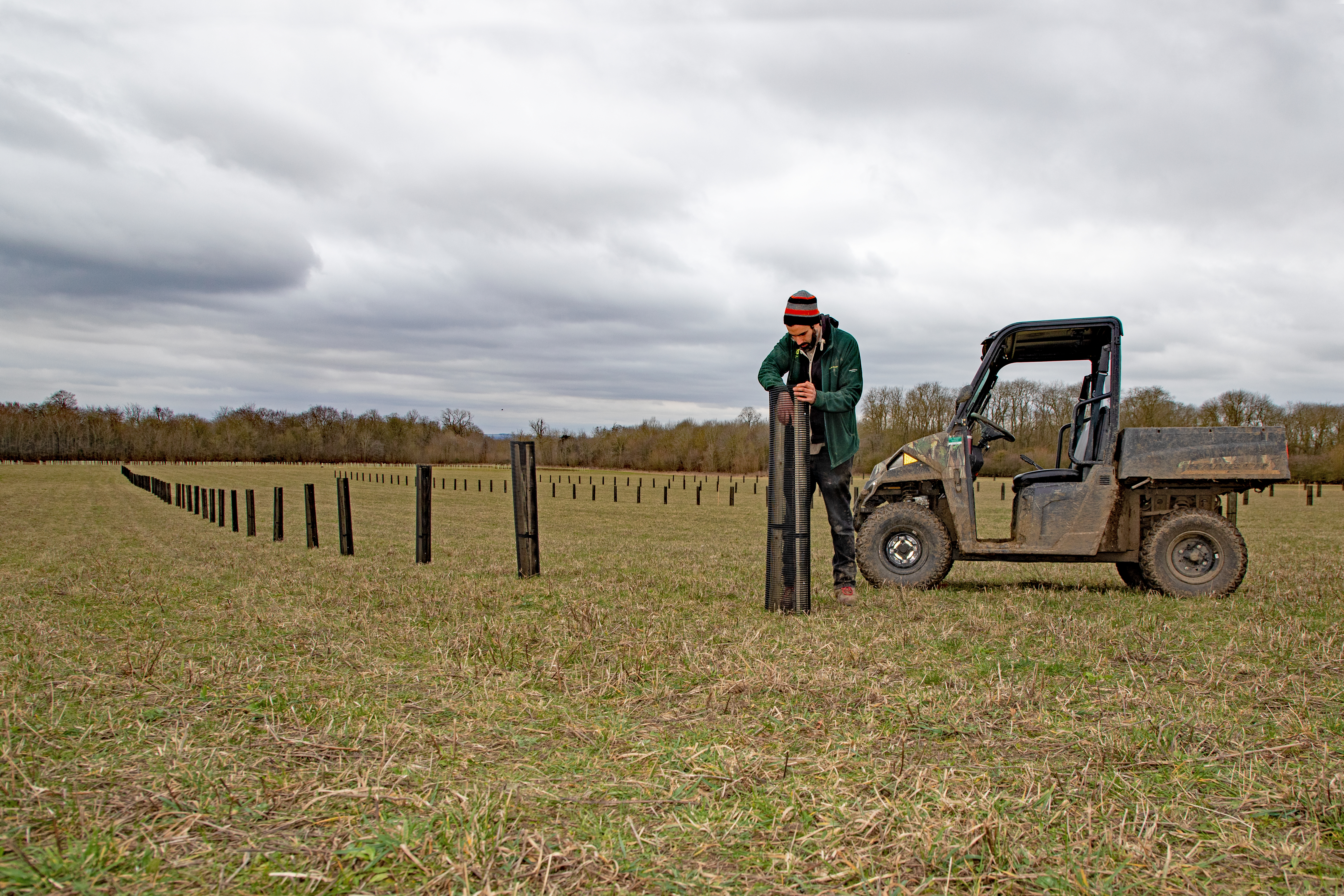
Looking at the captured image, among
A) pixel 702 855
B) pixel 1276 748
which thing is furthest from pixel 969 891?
pixel 1276 748

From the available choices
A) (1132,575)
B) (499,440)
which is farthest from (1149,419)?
(499,440)

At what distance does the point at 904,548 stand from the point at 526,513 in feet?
13.0

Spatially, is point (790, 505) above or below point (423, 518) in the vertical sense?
above

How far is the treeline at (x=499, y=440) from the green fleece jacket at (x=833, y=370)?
167 ft

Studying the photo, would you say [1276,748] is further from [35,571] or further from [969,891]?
[35,571]

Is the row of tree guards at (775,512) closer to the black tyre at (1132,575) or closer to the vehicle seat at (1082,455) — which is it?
the vehicle seat at (1082,455)

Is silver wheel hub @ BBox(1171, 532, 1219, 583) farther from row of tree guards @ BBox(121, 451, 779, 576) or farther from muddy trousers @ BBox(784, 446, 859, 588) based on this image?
row of tree guards @ BBox(121, 451, 779, 576)

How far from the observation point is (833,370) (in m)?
6.76

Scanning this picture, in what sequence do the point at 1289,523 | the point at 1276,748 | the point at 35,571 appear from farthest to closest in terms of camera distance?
1. the point at 1289,523
2. the point at 35,571
3. the point at 1276,748

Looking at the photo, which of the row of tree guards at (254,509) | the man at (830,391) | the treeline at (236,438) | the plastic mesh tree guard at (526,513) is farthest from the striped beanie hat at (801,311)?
the treeline at (236,438)

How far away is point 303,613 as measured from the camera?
6387mm

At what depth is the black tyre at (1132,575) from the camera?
8062mm

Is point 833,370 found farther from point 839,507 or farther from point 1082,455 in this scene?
point 1082,455

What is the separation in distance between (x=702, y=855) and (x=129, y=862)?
1.54 meters
